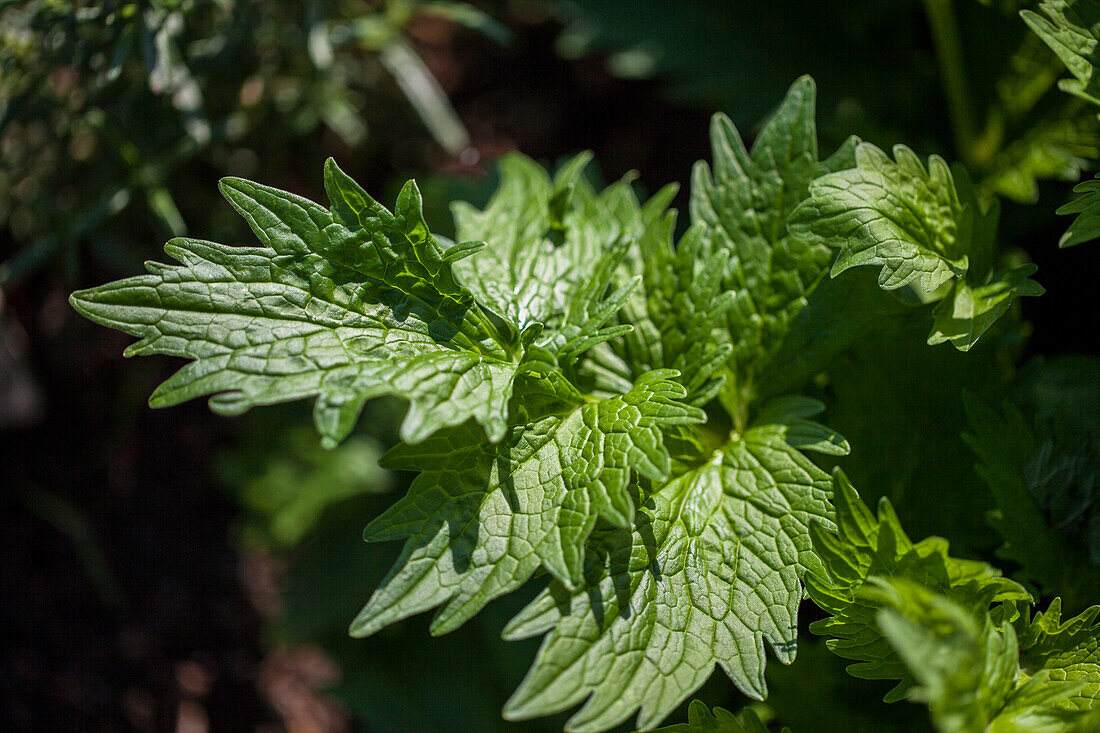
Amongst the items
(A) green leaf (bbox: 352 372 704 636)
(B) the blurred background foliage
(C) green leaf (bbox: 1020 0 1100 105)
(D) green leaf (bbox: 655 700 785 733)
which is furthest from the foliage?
(D) green leaf (bbox: 655 700 785 733)

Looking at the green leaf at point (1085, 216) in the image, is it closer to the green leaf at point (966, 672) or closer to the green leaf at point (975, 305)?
the green leaf at point (975, 305)

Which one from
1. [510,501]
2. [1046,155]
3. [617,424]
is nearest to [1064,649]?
[617,424]

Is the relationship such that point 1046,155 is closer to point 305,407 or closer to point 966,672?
point 966,672

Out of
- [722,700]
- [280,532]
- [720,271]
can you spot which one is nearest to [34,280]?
[280,532]

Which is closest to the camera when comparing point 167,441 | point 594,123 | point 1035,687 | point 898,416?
point 1035,687

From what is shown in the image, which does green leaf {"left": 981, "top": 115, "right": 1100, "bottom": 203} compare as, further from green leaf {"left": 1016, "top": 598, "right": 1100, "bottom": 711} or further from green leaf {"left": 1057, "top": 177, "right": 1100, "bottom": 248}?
green leaf {"left": 1016, "top": 598, "right": 1100, "bottom": 711}

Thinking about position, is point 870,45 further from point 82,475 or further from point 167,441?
point 82,475
